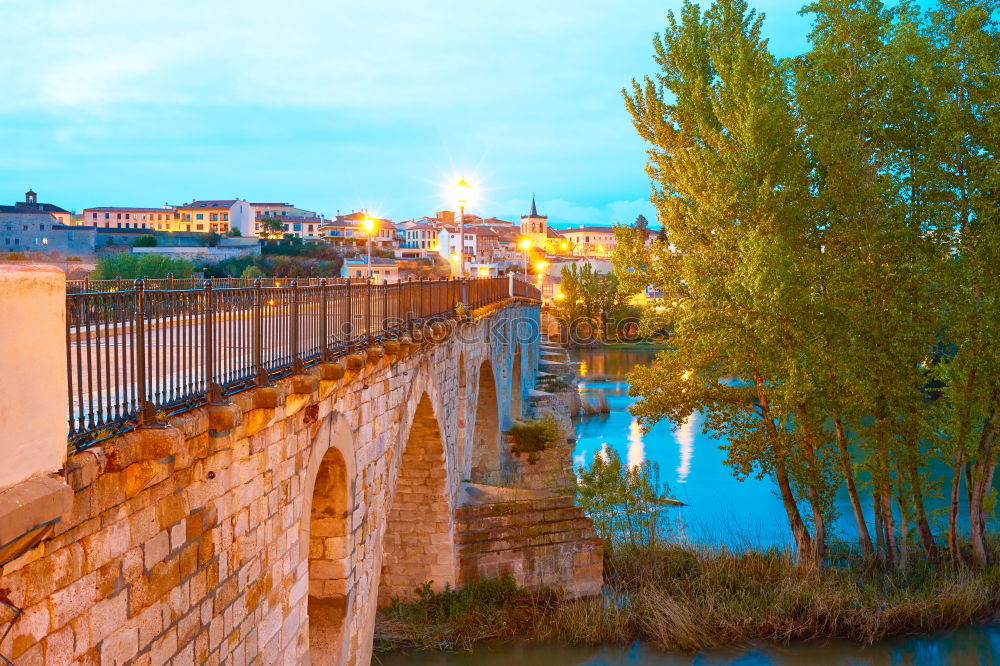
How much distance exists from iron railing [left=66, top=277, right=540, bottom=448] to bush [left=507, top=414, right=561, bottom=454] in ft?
46.0

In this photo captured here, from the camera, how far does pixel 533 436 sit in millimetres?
23016

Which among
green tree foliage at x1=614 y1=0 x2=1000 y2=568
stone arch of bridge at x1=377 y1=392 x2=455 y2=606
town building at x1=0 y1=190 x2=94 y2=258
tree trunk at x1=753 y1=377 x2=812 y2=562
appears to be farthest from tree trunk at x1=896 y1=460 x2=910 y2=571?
town building at x1=0 y1=190 x2=94 y2=258

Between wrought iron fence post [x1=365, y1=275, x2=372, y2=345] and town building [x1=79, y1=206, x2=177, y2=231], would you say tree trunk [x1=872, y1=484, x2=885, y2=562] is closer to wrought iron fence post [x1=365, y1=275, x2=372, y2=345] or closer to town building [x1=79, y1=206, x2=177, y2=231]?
wrought iron fence post [x1=365, y1=275, x2=372, y2=345]

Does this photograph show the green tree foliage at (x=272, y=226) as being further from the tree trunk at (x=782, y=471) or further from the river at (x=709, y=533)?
the tree trunk at (x=782, y=471)

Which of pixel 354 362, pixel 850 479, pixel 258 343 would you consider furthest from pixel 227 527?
pixel 850 479

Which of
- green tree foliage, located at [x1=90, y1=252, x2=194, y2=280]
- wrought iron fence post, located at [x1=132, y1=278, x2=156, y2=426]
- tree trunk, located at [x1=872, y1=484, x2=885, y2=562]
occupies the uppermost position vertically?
green tree foliage, located at [x1=90, y1=252, x2=194, y2=280]

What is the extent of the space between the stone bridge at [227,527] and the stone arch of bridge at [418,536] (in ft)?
3.54

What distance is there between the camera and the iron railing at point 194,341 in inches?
147

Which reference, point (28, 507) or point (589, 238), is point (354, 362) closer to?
point (28, 507)

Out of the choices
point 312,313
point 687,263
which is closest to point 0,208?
point 687,263

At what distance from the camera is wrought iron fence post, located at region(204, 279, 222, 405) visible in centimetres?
459

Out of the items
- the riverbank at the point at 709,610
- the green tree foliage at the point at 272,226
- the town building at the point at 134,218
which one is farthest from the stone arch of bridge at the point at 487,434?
the town building at the point at 134,218

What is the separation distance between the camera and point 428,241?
95.5m

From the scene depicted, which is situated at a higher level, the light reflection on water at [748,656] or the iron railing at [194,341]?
the iron railing at [194,341]
